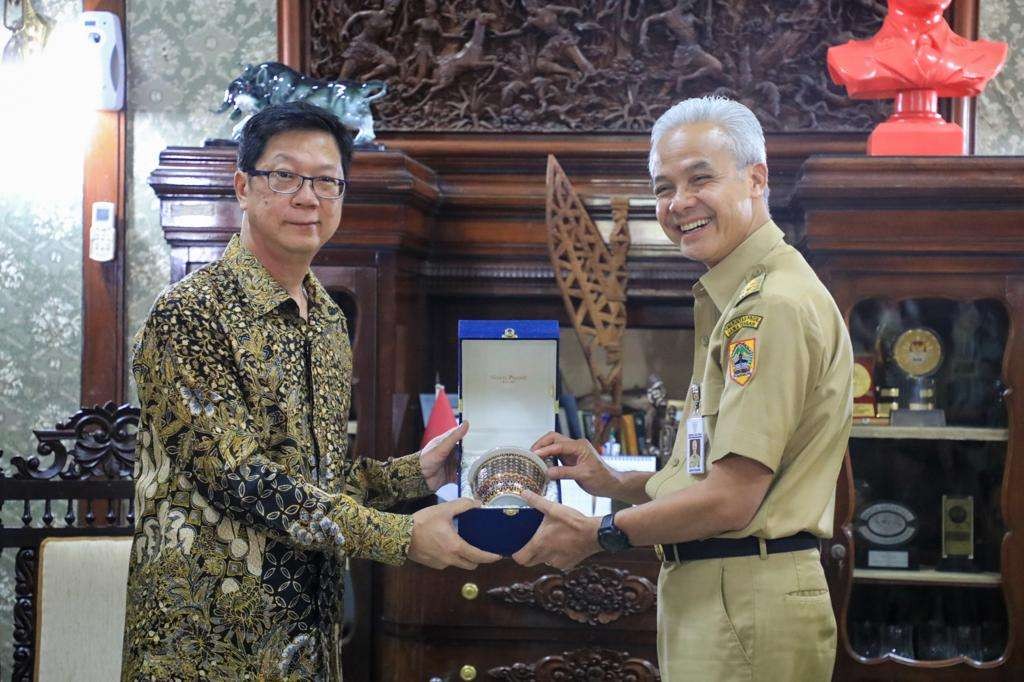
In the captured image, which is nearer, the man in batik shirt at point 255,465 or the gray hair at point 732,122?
the man in batik shirt at point 255,465

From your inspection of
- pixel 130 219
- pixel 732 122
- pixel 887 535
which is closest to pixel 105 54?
pixel 130 219

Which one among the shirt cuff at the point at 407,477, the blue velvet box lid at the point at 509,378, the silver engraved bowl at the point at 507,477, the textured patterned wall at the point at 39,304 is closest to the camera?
the silver engraved bowl at the point at 507,477

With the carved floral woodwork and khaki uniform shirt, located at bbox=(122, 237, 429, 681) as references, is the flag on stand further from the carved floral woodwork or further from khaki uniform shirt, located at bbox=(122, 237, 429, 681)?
khaki uniform shirt, located at bbox=(122, 237, 429, 681)

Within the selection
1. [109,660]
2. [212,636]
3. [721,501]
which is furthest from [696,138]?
[109,660]

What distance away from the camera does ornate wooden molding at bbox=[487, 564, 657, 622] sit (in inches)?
107

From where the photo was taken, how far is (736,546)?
1.83 meters

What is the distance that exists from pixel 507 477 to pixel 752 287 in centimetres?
60

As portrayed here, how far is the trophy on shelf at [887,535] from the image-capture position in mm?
2805

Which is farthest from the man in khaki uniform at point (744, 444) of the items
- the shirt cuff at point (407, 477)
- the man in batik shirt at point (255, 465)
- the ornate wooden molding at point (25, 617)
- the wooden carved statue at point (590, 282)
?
the ornate wooden molding at point (25, 617)

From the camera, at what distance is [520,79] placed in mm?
3250

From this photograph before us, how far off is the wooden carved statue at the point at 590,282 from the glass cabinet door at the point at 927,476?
1.87 feet

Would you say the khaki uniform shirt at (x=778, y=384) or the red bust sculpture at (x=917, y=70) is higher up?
the red bust sculpture at (x=917, y=70)

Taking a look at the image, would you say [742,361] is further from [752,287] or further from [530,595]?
[530,595]

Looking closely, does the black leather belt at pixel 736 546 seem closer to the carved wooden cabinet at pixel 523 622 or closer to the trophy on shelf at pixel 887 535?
the carved wooden cabinet at pixel 523 622
